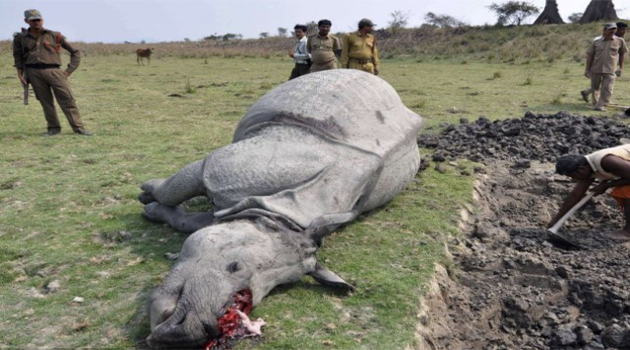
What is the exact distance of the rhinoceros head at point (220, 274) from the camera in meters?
2.50

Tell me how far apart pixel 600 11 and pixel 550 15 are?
2876 mm

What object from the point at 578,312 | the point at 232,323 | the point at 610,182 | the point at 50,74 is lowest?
the point at 578,312

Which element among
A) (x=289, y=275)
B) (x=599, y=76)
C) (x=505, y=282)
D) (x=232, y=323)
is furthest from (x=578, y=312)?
(x=599, y=76)

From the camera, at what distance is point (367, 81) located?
475cm

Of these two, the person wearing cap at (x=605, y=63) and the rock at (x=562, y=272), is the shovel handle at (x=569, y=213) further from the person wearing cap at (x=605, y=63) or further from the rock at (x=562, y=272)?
the person wearing cap at (x=605, y=63)

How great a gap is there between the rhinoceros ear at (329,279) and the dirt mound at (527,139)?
10.4 ft

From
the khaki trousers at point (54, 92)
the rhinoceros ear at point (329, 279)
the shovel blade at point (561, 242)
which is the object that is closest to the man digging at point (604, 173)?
the shovel blade at point (561, 242)

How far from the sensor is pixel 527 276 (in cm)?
363

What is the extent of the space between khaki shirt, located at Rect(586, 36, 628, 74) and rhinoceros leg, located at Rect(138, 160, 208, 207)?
8.72m

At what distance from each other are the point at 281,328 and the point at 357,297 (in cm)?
55

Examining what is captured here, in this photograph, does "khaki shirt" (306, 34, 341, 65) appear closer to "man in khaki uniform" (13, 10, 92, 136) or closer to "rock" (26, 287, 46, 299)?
"man in khaki uniform" (13, 10, 92, 136)

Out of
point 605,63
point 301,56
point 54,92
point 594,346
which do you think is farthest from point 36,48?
point 605,63

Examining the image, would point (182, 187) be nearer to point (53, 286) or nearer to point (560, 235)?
point (53, 286)

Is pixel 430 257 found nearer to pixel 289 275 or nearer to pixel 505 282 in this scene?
pixel 505 282
